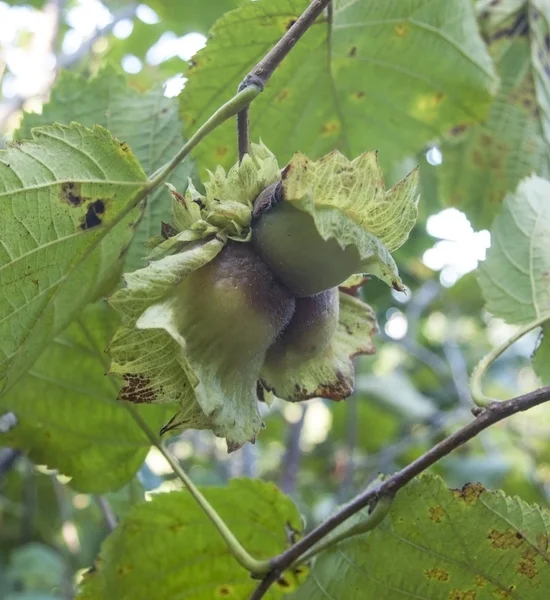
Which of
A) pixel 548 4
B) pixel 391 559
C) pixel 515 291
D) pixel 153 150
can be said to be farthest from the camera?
pixel 548 4

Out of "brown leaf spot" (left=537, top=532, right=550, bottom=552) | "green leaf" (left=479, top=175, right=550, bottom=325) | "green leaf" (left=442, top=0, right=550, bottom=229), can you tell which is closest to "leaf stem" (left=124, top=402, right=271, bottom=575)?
"brown leaf spot" (left=537, top=532, right=550, bottom=552)

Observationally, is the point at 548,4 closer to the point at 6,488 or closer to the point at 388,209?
the point at 388,209

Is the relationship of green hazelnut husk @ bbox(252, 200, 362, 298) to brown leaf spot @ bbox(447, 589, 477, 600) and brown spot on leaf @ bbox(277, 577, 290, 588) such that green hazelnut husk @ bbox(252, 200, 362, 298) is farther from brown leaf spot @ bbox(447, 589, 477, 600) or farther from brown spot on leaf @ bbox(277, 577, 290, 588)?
brown spot on leaf @ bbox(277, 577, 290, 588)

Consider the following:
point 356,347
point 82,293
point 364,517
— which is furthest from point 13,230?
point 364,517

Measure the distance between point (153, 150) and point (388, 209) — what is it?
46 cm

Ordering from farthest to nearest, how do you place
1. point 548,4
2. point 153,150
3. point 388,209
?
point 548,4 < point 153,150 < point 388,209

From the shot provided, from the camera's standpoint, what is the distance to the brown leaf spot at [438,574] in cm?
90

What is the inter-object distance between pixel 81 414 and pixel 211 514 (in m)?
0.28

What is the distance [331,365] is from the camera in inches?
35.8

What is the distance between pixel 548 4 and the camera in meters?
1.61

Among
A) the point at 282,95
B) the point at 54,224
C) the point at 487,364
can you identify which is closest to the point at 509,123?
the point at 282,95

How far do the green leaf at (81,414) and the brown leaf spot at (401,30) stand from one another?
73cm

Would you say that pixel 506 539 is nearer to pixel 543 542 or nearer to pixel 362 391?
pixel 543 542

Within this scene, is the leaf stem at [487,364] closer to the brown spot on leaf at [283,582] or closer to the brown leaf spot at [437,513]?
the brown leaf spot at [437,513]
